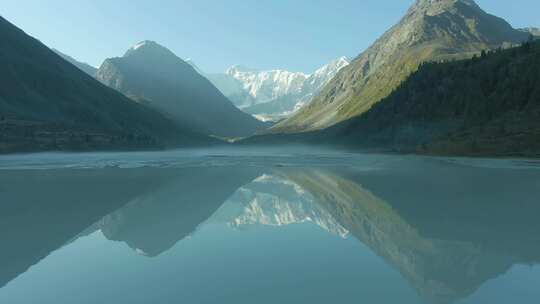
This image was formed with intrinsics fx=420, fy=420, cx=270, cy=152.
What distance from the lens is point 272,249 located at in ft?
52.8

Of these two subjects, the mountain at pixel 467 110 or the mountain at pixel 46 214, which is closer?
the mountain at pixel 46 214

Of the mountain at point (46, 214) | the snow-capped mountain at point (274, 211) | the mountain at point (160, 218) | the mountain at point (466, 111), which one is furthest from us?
the mountain at point (466, 111)

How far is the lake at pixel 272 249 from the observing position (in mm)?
11305

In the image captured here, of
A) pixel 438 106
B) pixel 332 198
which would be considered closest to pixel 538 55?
pixel 438 106

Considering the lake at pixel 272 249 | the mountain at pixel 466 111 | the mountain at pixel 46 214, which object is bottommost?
the lake at pixel 272 249

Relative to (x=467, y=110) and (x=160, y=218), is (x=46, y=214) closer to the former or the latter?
(x=160, y=218)

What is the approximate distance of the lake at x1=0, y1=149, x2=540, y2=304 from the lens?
1130cm

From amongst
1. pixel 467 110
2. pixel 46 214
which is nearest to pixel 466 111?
pixel 467 110

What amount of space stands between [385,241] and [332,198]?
40.4ft

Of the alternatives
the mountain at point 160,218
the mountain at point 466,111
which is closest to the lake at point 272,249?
the mountain at point 160,218

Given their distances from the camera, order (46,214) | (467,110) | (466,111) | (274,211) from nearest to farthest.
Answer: (46,214) → (274,211) → (467,110) → (466,111)

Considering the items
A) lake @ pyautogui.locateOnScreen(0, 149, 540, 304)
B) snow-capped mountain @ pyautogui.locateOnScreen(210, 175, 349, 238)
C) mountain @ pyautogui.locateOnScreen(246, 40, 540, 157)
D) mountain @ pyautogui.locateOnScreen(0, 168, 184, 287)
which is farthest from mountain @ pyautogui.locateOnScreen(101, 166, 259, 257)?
mountain @ pyautogui.locateOnScreen(246, 40, 540, 157)

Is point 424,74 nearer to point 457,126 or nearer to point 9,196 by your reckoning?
point 457,126

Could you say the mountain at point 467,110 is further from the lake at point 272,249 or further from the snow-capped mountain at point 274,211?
the lake at point 272,249
